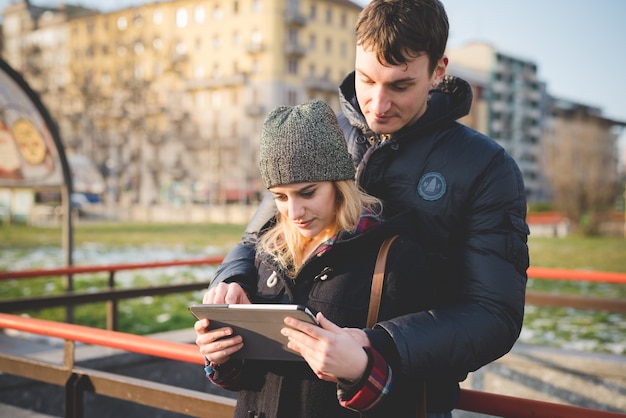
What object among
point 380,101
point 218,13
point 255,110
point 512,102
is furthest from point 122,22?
point 380,101

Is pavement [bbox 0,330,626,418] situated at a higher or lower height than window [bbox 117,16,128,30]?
lower

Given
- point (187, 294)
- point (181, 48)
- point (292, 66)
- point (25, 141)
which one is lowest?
point (187, 294)

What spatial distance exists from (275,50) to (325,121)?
53971mm

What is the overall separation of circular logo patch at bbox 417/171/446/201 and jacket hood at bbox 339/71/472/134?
0.15 meters

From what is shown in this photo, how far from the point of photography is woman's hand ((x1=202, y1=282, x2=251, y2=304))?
5.45ft

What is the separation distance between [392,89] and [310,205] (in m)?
0.38

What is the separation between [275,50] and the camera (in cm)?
5400

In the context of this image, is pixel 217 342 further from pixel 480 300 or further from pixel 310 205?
pixel 480 300

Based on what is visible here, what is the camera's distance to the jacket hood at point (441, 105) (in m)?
1.76

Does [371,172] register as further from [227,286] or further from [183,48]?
[183,48]

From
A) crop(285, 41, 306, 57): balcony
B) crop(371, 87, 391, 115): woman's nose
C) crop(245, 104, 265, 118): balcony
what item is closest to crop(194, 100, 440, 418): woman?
crop(371, 87, 391, 115): woman's nose

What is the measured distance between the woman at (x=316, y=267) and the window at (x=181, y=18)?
5951 cm

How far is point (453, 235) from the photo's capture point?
5.40 ft

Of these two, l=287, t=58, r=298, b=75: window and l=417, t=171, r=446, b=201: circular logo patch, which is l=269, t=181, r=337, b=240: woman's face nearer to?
l=417, t=171, r=446, b=201: circular logo patch
